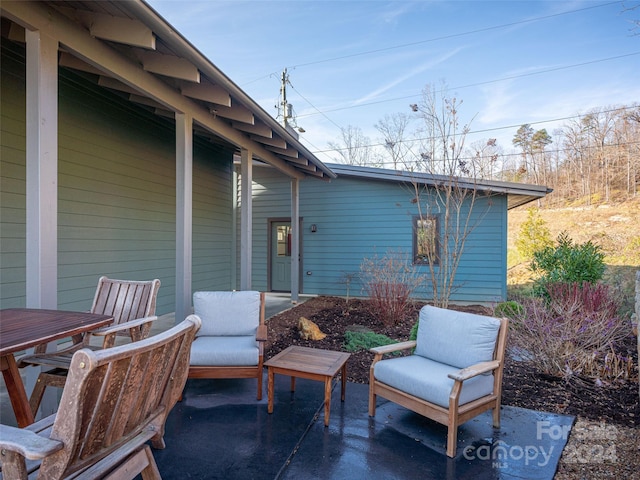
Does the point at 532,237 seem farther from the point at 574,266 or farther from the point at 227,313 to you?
the point at 227,313

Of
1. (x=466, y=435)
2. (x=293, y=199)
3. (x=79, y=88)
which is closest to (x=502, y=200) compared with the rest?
(x=293, y=199)

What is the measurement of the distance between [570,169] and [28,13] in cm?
2208

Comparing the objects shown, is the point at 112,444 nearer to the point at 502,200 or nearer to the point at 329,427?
the point at 329,427

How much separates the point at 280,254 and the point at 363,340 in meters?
4.96

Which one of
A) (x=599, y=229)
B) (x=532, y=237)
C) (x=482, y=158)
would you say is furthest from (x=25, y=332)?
(x=599, y=229)

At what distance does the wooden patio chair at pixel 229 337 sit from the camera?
316 cm

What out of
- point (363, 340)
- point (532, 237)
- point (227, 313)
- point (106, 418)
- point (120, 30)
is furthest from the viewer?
point (532, 237)

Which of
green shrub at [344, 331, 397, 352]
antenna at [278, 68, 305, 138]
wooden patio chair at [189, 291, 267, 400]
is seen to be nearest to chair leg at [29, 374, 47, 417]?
wooden patio chair at [189, 291, 267, 400]

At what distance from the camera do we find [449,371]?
2.71 meters

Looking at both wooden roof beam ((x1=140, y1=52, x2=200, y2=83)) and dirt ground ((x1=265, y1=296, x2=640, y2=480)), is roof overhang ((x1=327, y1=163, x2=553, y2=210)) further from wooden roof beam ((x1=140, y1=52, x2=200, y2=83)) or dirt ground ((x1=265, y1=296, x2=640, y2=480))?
wooden roof beam ((x1=140, y1=52, x2=200, y2=83))

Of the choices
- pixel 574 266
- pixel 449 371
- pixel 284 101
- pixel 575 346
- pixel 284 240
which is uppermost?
pixel 284 101

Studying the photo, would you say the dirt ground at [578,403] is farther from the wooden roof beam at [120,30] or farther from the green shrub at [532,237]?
the green shrub at [532,237]

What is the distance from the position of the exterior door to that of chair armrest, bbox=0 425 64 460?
8273mm

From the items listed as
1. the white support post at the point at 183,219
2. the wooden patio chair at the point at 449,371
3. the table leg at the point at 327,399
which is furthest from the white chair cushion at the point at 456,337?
the white support post at the point at 183,219
